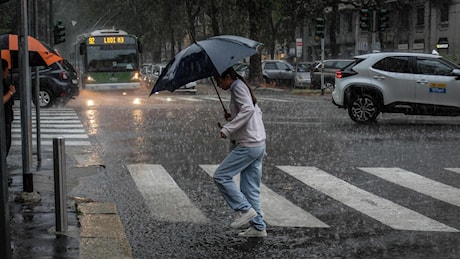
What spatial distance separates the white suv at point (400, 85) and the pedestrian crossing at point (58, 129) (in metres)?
6.70

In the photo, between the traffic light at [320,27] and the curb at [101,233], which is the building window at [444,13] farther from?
the curb at [101,233]

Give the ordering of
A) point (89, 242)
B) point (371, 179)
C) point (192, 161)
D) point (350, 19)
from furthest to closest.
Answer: point (350, 19)
point (192, 161)
point (371, 179)
point (89, 242)

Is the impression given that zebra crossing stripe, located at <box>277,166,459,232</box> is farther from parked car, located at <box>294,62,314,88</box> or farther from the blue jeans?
parked car, located at <box>294,62,314,88</box>

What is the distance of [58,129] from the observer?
598 inches

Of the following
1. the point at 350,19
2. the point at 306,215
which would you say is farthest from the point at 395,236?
the point at 350,19

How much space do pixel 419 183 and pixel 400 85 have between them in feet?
24.0

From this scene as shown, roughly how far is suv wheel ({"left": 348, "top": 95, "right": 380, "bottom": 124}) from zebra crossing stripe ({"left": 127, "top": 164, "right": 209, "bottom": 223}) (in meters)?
7.63

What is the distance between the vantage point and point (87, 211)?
22.4ft

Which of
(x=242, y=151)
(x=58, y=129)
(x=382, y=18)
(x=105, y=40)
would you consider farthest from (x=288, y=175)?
(x=105, y=40)

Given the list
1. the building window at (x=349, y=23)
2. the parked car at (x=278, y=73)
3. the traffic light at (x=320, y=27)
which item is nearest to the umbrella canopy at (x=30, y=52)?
the traffic light at (x=320, y=27)

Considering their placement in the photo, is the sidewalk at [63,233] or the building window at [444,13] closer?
the sidewalk at [63,233]

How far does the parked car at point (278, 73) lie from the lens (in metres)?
38.1

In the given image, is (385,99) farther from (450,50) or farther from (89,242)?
(450,50)

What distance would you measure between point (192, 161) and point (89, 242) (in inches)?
197
